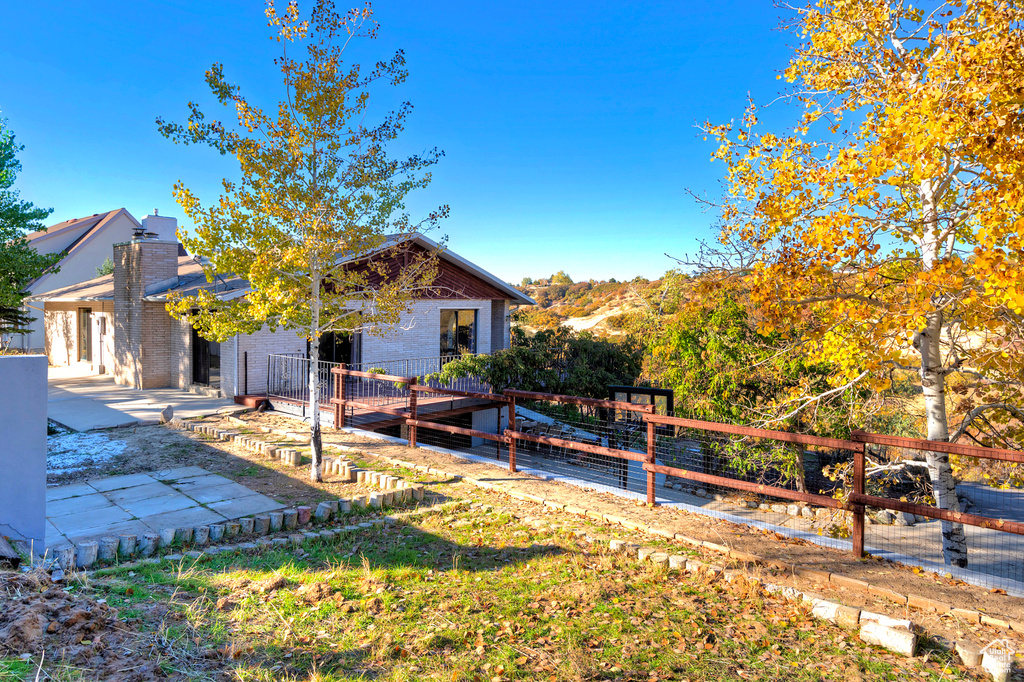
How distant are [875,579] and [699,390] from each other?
7665 millimetres

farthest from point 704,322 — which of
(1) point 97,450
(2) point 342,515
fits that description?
(1) point 97,450

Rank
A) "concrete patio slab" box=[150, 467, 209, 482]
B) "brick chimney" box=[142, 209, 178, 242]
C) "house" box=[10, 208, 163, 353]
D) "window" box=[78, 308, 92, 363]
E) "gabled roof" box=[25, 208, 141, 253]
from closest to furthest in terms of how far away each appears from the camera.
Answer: "concrete patio slab" box=[150, 467, 209, 482] < "brick chimney" box=[142, 209, 178, 242] < "window" box=[78, 308, 92, 363] < "house" box=[10, 208, 163, 353] < "gabled roof" box=[25, 208, 141, 253]

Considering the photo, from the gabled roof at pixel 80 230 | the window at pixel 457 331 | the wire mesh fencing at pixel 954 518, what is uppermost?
the gabled roof at pixel 80 230

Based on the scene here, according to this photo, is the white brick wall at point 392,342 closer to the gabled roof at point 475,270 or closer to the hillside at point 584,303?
the gabled roof at point 475,270

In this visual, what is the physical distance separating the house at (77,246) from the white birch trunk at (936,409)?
3355 centimetres

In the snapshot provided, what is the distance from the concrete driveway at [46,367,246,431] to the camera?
13.0 meters

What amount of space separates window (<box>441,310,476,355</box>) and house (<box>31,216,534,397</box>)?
0.12ft

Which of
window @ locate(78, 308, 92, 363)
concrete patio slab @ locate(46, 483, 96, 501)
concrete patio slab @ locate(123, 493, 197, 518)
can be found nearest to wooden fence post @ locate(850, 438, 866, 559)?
concrete patio slab @ locate(123, 493, 197, 518)

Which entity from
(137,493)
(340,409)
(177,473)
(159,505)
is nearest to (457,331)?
(340,409)

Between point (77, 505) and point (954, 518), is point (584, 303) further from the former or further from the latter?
point (954, 518)

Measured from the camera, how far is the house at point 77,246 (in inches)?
1151

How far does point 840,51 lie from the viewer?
7305 millimetres

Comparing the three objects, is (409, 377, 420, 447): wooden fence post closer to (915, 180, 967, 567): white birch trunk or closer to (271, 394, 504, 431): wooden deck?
(271, 394, 504, 431): wooden deck

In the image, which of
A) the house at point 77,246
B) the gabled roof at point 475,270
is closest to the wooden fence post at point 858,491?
the gabled roof at point 475,270
